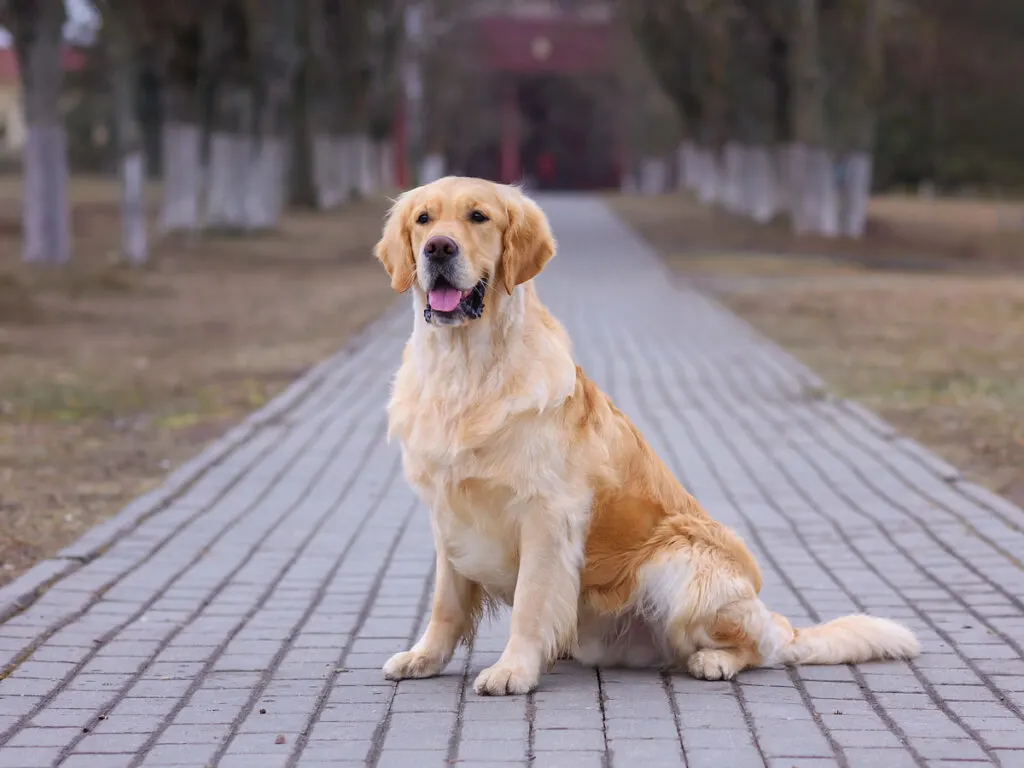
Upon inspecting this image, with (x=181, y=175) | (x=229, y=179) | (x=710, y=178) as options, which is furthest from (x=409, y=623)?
(x=710, y=178)

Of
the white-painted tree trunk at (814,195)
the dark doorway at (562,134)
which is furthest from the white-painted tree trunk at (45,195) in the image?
the dark doorway at (562,134)

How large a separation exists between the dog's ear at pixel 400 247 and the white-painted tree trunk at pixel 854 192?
91.9 feet

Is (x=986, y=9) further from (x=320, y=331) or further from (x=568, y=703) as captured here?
(x=568, y=703)

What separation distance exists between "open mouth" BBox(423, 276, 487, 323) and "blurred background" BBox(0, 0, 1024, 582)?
2873 mm

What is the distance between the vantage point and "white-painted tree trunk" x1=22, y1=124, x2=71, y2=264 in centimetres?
2088

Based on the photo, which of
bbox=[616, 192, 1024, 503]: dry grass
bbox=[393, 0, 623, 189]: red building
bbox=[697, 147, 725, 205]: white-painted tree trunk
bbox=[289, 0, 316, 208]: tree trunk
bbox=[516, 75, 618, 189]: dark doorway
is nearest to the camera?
bbox=[616, 192, 1024, 503]: dry grass

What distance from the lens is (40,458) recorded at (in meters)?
9.16

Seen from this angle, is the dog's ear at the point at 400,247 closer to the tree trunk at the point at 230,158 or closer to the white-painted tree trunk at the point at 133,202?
the white-painted tree trunk at the point at 133,202

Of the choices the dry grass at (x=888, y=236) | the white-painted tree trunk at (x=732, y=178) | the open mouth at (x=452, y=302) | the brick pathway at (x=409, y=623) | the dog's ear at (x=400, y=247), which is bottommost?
the dry grass at (x=888, y=236)

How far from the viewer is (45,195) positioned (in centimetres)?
2103

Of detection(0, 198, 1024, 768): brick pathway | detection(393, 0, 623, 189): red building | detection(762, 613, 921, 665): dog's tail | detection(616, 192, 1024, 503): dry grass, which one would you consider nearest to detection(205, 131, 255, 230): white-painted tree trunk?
detection(616, 192, 1024, 503): dry grass

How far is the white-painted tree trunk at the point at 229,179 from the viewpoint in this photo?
99.7ft

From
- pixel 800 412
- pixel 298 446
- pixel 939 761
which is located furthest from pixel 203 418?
pixel 939 761

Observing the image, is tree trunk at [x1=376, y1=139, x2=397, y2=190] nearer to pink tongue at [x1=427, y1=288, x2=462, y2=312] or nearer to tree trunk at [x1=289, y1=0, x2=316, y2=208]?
tree trunk at [x1=289, y1=0, x2=316, y2=208]
